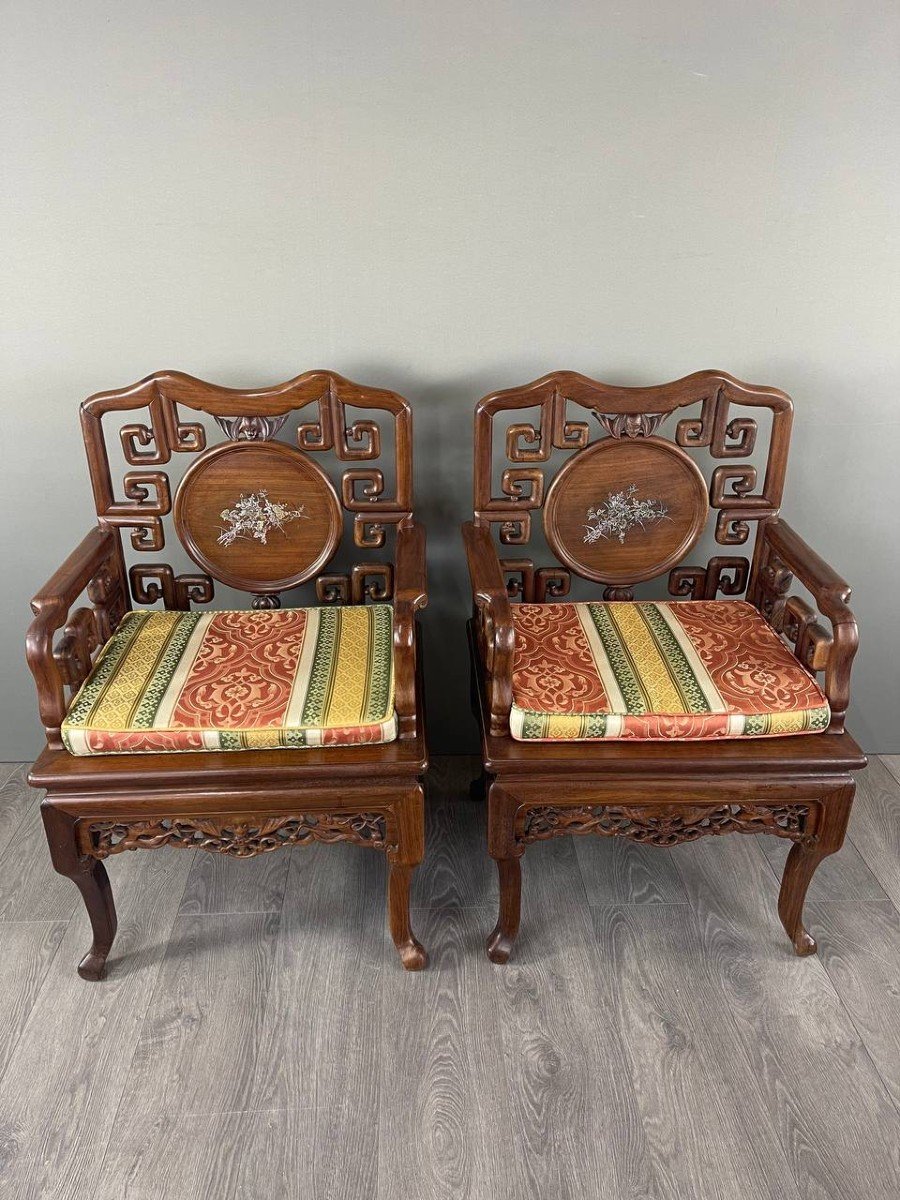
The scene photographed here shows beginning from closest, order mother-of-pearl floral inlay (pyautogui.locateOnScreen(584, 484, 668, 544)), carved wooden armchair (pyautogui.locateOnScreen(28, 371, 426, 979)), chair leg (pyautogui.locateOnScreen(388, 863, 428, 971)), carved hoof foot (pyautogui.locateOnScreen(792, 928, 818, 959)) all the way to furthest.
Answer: carved wooden armchair (pyautogui.locateOnScreen(28, 371, 426, 979))
chair leg (pyautogui.locateOnScreen(388, 863, 428, 971))
carved hoof foot (pyautogui.locateOnScreen(792, 928, 818, 959))
mother-of-pearl floral inlay (pyautogui.locateOnScreen(584, 484, 668, 544))

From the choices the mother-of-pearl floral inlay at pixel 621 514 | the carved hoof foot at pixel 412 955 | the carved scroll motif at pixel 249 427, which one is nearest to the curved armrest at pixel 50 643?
the carved scroll motif at pixel 249 427

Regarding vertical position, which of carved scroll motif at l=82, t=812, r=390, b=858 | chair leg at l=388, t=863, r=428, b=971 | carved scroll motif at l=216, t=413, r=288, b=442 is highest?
carved scroll motif at l=216, t=413, r=288, b=442

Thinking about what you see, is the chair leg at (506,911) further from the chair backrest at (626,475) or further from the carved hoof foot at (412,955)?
the chair backrest at (626,475)

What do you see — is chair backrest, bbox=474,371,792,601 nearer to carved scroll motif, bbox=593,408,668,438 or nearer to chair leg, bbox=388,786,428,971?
carved scroll motif, bbox=593,408,668,438

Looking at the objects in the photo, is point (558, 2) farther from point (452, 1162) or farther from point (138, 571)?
point (452, 1162)

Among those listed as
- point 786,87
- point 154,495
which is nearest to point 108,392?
point 154,495

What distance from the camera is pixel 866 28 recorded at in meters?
1.58

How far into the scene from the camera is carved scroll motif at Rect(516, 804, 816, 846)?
1.51m

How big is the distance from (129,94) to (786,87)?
1.21 meters

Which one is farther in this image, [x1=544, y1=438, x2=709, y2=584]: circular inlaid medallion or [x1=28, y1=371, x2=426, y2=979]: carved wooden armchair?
[x1=544, y1=438, x2=709, y2=584]: circular inlaid medallion

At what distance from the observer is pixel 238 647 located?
161cm

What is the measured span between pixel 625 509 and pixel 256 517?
75 centimetres

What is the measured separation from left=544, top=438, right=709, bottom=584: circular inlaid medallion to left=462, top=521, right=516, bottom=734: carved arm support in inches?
10.1

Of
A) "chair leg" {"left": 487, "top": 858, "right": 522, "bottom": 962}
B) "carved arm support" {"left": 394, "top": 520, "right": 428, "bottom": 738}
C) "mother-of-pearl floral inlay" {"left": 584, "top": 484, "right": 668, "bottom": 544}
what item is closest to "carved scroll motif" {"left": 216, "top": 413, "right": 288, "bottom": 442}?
"carved arm support" {"left": 394, "top": 520, "right": 428, "bottom": 738}
